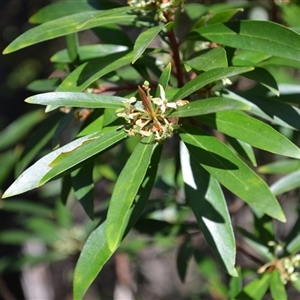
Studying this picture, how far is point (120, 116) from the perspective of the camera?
0.75 meters

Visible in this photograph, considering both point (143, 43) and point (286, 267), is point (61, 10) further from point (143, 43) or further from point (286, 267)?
point (286, 267)

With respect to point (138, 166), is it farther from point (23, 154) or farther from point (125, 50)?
point (23, 154)

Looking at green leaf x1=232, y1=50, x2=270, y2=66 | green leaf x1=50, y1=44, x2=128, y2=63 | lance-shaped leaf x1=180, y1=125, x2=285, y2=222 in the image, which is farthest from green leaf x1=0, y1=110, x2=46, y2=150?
lance-shaped leaf x1=180, y1=125, x2=285, y2=222

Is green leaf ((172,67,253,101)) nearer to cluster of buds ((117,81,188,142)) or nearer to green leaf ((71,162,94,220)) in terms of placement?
cluster of buds ((117,81,188,142))

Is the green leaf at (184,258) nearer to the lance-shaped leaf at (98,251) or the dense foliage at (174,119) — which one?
the dense foliage at (174,119)

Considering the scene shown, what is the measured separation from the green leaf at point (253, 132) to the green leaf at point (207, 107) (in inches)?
2.8

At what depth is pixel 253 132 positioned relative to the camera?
723 millimetres

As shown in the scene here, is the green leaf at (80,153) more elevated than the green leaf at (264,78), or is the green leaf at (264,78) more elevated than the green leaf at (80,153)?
the green leaf at (80,153)

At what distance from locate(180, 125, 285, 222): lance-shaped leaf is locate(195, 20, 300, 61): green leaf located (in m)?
0.16

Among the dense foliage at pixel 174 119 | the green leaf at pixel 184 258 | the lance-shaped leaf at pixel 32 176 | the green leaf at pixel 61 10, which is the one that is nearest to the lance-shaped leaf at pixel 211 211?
the dense foliage at pixel 174 119

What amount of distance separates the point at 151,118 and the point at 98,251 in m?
0.24

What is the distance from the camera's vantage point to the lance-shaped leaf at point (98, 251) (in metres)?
0.83

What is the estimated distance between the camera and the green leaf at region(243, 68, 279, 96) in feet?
2.77

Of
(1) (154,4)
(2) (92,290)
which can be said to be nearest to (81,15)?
(1) (154,4)
